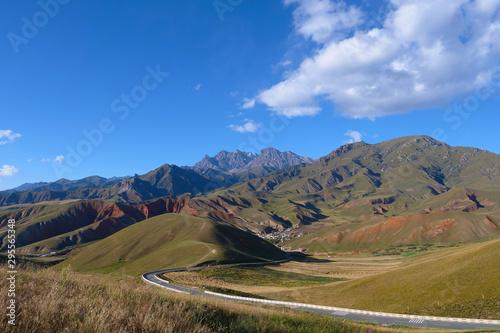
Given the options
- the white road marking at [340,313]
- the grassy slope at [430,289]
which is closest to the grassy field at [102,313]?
the white road marking at [340,313]

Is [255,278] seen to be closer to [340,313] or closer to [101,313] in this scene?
[340,313]

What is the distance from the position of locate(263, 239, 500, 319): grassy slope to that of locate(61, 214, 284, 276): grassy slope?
181ft

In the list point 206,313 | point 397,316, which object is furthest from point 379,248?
point 206,313

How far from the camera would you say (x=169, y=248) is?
4660 inches

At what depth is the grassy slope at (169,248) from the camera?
103m

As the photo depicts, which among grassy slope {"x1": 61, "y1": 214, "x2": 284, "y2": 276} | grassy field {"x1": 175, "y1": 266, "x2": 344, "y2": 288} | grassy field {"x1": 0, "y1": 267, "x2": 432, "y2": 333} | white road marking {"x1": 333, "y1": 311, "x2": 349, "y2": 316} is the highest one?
grassy field {"x1": 0, "y1": 267, "x2": 432, "y2": 333}

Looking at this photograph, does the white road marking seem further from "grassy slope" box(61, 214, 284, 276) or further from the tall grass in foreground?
"grassy slope" box(61, 214, 284, 276)

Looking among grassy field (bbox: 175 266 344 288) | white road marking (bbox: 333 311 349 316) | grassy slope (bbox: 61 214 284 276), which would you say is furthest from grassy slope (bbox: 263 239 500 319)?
grassy slope (bbox: 61 214 284 276)

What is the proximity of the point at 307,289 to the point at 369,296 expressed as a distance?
1616 centimetres

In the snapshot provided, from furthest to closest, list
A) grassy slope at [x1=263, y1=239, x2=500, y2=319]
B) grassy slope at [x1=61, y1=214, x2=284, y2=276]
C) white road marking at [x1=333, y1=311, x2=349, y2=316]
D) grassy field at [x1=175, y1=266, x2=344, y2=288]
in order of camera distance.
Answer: grassy slope at [x1=61, y1=214, x2=284, y2=276] → grassy field at [x1=175, y1=266, x2=344, y2=288] → white road marking at [x1=333, y1=311, x2=349, y2=316] → grassy slope at [x1=263, y1=239, x2=500, y2=319]

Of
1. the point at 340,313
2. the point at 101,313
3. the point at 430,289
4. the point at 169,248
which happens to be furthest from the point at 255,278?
the point at 101,313

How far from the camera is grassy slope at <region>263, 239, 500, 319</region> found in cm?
3631

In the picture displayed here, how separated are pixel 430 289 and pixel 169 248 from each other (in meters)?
99.6

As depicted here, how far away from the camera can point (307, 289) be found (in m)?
62.0
